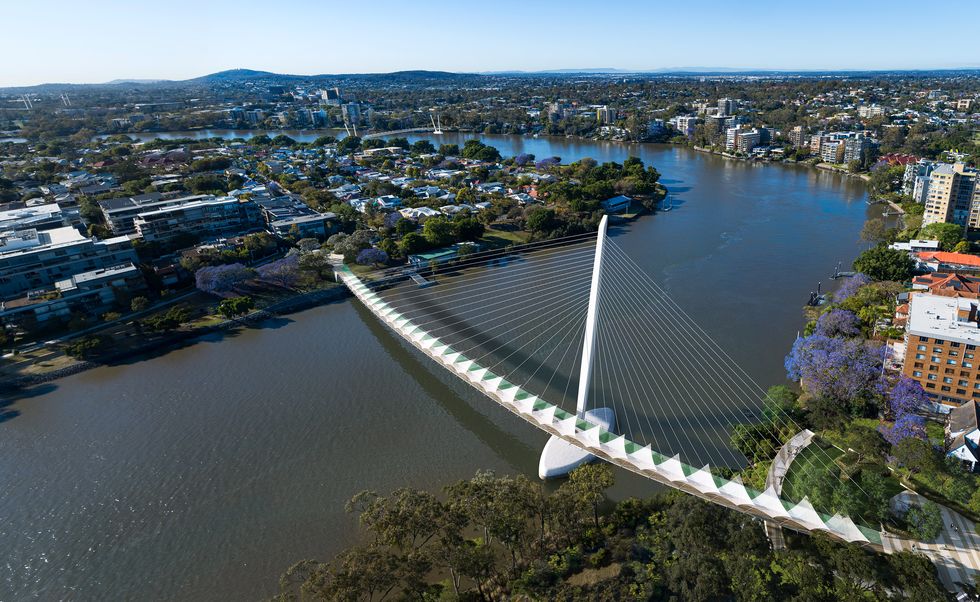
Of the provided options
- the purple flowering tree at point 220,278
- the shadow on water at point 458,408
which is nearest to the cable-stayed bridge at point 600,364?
the shadow on water at point 458,408

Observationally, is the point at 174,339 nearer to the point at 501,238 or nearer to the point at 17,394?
the point at 17,394

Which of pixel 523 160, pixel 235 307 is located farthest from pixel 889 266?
pixel 523 160

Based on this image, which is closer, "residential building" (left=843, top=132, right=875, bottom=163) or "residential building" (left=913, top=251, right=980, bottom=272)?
"residential building" (left=913, top=251, right=980, bottom=272)

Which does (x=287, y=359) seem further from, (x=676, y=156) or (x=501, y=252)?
(x=676, y=156)

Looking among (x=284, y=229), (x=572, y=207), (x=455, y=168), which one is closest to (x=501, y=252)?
(x=572, y=207)

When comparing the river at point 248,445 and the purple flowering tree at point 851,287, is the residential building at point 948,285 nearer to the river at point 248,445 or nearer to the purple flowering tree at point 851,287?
the purple flowering tree at point 851,287

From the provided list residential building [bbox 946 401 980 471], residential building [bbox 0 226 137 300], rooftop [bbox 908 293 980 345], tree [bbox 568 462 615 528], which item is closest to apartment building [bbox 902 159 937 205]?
rooftop [bbox 908 293 980 345]

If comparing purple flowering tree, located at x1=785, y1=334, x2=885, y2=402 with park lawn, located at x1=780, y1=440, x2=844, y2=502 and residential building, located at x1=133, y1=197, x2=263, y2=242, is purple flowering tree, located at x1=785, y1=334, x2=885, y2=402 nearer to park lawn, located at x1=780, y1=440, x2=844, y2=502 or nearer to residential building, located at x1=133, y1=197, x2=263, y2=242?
park lawn, located at x1=780, y1=440, x2=844, y2=502

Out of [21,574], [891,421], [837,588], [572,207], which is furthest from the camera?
[572,207]
